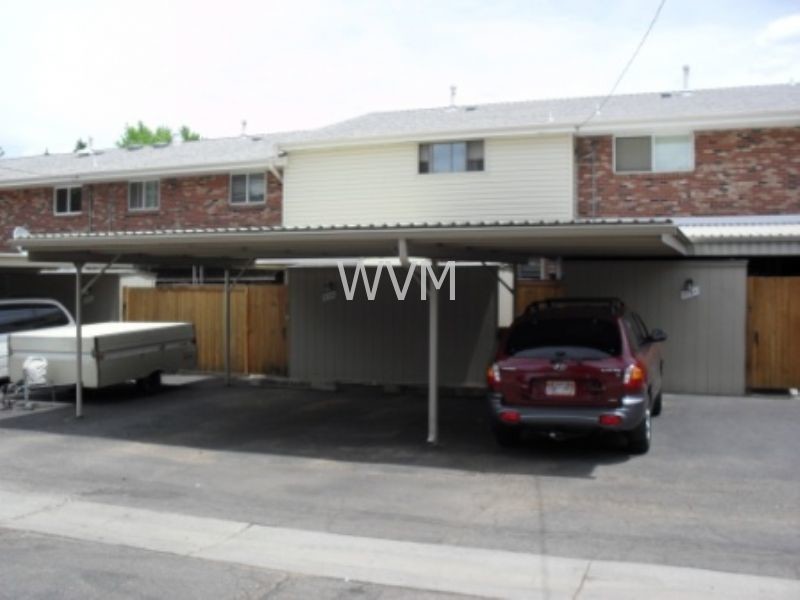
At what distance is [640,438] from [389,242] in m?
3.74

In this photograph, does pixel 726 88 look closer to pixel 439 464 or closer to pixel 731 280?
pixel 731 280

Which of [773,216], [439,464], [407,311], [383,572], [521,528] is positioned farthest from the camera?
[773,216]

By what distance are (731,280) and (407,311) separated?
564 cm

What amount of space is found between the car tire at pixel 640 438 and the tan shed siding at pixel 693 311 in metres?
5.11

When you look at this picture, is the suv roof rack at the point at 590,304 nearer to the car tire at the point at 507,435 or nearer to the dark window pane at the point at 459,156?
the car tire at the point at 507,435

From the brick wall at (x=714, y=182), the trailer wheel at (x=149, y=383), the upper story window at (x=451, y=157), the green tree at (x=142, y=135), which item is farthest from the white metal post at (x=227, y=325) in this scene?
the green tree at (x=142, y=135)

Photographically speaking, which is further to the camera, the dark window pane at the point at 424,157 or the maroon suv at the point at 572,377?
the dark window pane at the point at 424,157

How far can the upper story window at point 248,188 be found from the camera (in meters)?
21.4

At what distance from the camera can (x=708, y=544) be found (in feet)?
20.6

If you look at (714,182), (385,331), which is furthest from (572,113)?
(385,331)

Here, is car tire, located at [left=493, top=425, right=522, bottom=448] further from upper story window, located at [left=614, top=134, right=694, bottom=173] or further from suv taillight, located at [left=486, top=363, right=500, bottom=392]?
upper story window, located at [left=614, top=134, right=694, bottom=173]

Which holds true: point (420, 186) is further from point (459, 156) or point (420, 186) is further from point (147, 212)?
point (147, 212)

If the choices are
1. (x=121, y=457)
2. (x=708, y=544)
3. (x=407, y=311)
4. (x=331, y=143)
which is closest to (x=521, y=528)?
(x=708, y=544)

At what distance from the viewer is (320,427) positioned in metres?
11.6
